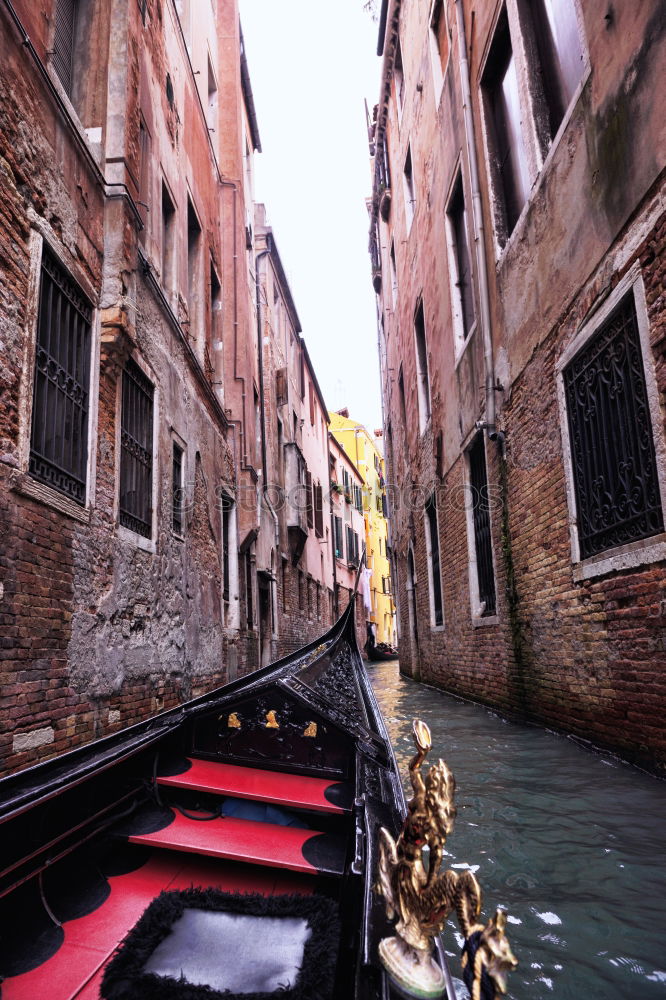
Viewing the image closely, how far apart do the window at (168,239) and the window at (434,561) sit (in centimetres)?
400

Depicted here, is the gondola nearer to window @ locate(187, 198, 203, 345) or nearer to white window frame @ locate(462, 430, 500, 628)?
white window frame @ locate(462, 430, 500, 628)

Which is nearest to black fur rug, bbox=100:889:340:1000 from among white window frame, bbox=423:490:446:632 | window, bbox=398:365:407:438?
white window frame, bbox=423:490:446:632

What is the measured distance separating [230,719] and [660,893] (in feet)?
4.63

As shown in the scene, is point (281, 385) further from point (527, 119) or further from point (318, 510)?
point (527, 119)

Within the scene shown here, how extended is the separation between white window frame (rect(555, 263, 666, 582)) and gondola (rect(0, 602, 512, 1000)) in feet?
5.17

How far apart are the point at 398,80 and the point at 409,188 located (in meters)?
2.39

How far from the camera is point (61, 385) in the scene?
3.87 m

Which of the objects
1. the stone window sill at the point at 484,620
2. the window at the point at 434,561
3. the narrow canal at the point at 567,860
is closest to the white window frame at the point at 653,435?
the narrow canal at the point at 567,860

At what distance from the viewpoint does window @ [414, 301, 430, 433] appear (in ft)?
30.9

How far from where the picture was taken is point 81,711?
3.84m

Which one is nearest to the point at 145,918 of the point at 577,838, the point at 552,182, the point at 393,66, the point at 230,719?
the point at 230,719

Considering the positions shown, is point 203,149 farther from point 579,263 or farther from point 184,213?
point 579,263

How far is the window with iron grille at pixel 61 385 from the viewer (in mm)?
3598

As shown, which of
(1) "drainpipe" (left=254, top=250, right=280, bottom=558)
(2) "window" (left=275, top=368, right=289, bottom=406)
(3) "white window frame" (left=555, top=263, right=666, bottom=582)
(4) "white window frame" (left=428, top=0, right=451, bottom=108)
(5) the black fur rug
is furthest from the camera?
(2) "window" (left=275, top=368, right=289, bottom=406)
